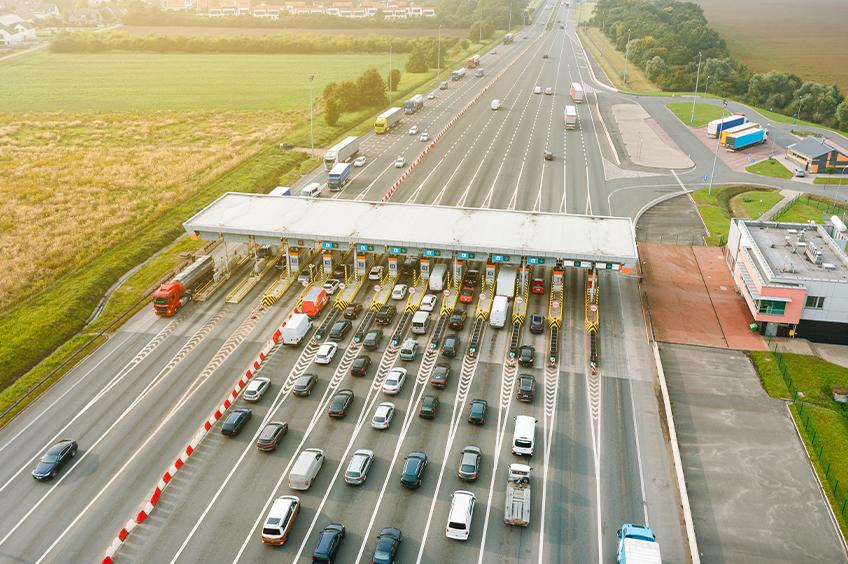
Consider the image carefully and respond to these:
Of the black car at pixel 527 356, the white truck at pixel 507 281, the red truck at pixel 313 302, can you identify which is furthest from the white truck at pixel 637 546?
the red truck at pixel 313 302

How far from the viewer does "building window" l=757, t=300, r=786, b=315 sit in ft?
214

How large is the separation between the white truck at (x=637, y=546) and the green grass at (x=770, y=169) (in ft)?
309

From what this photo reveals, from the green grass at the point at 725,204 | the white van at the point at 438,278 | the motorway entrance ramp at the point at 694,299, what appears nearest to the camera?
the motorway entrance ramp at the point at 694,299

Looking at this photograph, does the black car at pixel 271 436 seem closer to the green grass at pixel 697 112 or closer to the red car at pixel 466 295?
the red car at pixel 466 295

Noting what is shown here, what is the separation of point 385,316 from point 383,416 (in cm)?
1657

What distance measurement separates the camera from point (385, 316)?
66875 mm

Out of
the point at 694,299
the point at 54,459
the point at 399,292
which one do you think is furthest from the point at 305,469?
the point at 694,299

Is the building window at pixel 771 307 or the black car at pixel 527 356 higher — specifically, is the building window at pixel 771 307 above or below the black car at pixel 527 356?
above

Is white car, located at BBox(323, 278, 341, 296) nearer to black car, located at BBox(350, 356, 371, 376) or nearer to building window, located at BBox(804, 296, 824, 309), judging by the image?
black car, located at BBox(350, 356, 371, 376)


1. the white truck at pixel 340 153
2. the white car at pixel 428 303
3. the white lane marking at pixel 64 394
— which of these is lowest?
the white lane marking at pixel 64 394

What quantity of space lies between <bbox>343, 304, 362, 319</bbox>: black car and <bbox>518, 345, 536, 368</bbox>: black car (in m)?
17.6

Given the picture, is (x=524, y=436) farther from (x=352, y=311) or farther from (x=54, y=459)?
(x=54, y=459)

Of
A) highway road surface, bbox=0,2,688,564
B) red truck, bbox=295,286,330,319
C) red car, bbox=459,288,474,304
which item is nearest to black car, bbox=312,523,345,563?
highway road surface, bbox=0,2,688,564

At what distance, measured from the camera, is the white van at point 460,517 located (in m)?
41.3
